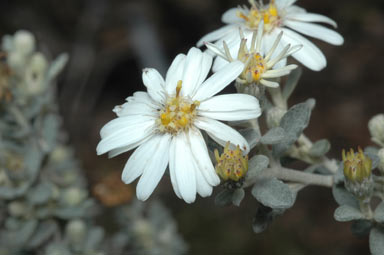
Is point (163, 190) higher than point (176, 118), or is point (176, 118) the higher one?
point (163, 190)

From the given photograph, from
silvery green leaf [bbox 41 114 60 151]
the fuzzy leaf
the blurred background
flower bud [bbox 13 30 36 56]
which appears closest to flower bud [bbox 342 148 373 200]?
the fuzzy leaf

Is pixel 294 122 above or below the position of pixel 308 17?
below

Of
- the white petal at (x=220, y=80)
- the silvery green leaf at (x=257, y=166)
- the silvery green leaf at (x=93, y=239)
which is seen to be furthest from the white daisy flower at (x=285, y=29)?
the silvery green leaf at (x=93, y=239)

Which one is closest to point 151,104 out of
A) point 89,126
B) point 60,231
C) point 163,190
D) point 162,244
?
point 60,231

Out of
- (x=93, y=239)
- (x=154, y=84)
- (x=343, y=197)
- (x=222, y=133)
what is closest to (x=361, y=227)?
(x=343, y=197)

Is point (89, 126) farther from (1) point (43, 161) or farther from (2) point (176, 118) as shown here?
(2) point (176, 118)

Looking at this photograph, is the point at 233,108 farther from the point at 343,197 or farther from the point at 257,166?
the point at 343,197

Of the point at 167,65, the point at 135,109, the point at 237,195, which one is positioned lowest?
the point at 237,195

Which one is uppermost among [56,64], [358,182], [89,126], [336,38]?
[89,126]
